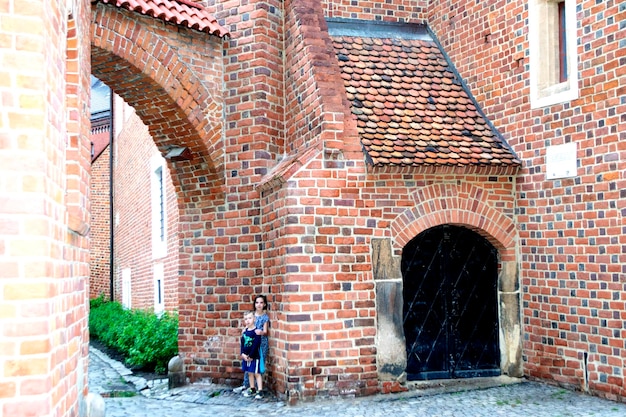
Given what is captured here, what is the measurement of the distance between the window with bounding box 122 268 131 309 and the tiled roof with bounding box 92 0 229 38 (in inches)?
454

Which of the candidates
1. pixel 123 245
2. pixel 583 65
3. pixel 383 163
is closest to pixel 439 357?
pixel 383 163

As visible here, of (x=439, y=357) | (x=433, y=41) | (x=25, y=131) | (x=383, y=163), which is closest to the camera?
(x=25, y=131)

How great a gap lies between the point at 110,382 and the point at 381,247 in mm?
5311

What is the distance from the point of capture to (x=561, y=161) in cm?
850

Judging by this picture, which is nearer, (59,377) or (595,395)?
(59,377)

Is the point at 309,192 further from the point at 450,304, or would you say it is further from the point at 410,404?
the point at 410,404

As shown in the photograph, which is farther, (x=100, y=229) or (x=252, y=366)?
(x=100, y=229)

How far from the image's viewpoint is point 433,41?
10836mm

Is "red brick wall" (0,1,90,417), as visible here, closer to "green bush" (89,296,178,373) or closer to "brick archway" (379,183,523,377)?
"brick archway" (379,183,523,377)

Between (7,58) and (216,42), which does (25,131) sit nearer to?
(7,58)

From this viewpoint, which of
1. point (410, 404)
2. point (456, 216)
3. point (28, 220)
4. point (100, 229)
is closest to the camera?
point (28, 220)

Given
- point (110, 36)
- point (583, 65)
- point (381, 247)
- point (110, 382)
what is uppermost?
point (110, 36)

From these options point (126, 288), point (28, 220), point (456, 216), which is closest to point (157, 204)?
point (126, 288)

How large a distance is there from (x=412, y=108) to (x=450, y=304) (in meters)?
2.59
